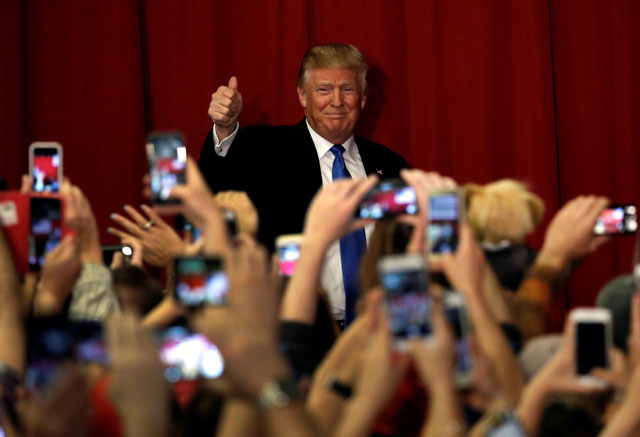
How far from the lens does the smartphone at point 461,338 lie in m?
1.36

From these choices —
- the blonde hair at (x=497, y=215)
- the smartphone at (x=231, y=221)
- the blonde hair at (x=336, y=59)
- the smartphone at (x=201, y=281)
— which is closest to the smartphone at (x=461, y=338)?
the smartphone at (x=201, y=281)

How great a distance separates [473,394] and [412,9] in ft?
8.25

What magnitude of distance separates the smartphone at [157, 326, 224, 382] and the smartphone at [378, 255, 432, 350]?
339 mm

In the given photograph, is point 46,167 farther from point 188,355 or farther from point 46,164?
point 188,355

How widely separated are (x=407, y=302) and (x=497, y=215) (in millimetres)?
773

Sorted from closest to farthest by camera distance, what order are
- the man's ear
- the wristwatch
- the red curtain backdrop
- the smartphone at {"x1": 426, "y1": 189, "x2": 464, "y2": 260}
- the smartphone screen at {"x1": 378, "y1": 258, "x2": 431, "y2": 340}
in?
the wristwatch < the smartphone screen at {"x1": 378, "y1": 258, "x2": 431, "y2": 340} < the smartphone at {"x1": 426, "y1": 189, "x2": 464, "y2": 260} < the red curtain backdrop < the man's ear

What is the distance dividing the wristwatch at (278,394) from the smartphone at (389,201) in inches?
35.1

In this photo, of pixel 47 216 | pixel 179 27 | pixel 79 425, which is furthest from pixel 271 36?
pixel 79 425

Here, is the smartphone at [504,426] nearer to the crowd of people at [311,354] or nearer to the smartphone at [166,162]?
the crowd of people at [311,354]

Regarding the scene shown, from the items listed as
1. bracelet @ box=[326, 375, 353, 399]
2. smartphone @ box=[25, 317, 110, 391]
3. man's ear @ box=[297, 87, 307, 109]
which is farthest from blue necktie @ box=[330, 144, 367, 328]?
smartphone @ box=[25, 317, 110, 391]

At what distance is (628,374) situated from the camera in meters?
1.42

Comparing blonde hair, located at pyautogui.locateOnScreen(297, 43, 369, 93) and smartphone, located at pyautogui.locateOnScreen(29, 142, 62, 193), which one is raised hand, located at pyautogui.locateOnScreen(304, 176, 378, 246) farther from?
blonde hair, located at pyautogui.locateOnScreen(297, 43, 369, 93)

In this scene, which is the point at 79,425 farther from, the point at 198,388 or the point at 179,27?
the point at 179,27

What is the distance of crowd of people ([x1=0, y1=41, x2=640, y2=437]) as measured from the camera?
1.11 metres
